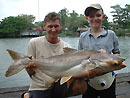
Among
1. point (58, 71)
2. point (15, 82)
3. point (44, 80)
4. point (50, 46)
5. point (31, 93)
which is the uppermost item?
point (50, 46)

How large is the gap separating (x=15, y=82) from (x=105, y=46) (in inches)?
251

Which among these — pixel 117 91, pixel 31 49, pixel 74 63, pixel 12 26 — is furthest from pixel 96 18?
pixel 12 26

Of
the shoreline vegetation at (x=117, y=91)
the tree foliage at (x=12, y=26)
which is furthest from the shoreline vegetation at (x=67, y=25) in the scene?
the shoreline vegetation at (x=117, y=91)

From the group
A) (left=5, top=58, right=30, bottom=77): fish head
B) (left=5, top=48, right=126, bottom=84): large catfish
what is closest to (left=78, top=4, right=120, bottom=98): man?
(left=5, top=48, right=126, bottom=84): large catfish

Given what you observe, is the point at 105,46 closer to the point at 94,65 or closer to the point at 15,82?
the point at 94,65

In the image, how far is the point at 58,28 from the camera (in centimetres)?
294

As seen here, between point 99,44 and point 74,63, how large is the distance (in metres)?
0.66

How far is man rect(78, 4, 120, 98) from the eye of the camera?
8.93 ft

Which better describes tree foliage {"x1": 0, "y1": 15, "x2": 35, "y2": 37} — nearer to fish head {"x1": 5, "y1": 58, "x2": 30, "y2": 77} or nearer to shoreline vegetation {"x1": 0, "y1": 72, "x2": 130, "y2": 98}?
shoreline vegetation {"x1": 0, "y1": 72, "x2": 130, "y2": 98}

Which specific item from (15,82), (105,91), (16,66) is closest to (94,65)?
(105,91)

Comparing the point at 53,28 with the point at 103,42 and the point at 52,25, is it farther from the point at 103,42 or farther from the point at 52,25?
the point at 103,42

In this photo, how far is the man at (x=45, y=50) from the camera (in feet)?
9.25

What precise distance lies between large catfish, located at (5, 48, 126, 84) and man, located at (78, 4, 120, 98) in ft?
1.41

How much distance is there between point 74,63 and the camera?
241 cm
